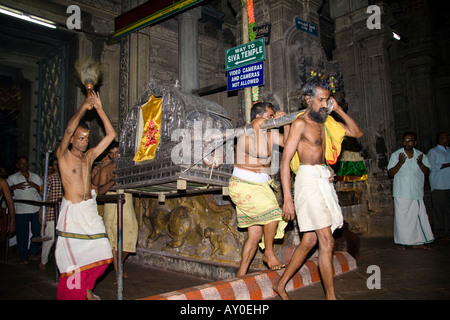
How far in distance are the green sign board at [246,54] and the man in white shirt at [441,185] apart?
4.90m

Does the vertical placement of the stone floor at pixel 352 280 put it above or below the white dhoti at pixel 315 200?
below

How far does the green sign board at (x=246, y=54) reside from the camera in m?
5.69

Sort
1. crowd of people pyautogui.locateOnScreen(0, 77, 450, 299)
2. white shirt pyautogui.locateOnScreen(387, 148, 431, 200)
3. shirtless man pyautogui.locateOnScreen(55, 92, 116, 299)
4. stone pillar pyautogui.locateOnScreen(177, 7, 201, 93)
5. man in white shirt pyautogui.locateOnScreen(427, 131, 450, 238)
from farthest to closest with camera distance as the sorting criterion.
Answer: stone pillar pyautogui.locateOnScreen(177, 7, 201, 93) → man in white shirt pyautogui.locateOnScreen(427, 131, 450, 238) → white shirt pyautogui.locateOnScreen(387, 148, 431, 200) → shirtless man pyautogui.locateOnScreen(55, 92, 116, 299) → crowd of people pyautogui.locateOnScreen(0, 77, 450, 299)

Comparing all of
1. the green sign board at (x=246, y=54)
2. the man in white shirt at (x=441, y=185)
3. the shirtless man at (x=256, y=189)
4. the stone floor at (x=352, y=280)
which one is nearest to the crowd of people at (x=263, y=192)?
the shirtless man at (x=256, y=189)

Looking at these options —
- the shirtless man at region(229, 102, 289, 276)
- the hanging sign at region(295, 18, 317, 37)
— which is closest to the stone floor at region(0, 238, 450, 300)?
the shirtless man at region(229, 102, 289, 276)

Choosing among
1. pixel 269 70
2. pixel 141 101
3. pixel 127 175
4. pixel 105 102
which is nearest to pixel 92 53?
pixel 105 102

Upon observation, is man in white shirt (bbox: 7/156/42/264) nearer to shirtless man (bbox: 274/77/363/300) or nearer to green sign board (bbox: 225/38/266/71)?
green sign board (bbox: 225/38/266/71)

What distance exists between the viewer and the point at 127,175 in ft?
13.5

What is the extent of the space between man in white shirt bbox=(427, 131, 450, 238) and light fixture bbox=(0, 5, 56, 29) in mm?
10564

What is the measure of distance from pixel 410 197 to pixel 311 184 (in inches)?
170

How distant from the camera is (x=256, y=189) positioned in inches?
151

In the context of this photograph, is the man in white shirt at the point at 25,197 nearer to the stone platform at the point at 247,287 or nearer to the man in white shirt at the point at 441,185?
the stone platform at the point at 247,287

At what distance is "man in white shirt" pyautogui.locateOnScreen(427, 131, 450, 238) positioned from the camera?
24.1ft

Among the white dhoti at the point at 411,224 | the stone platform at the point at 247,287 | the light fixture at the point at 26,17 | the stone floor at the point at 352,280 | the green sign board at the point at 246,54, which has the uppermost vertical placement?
the light fixture at the point at 26,17
